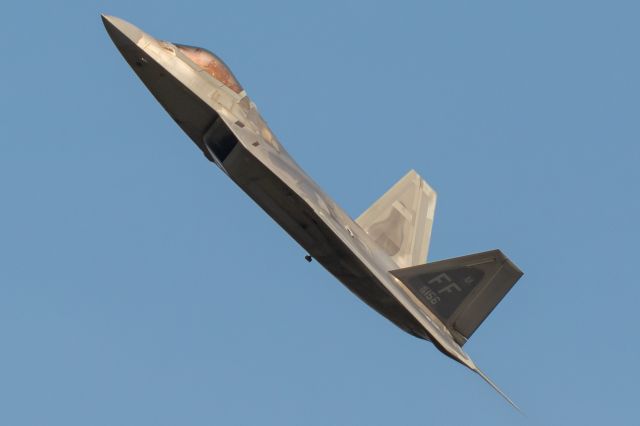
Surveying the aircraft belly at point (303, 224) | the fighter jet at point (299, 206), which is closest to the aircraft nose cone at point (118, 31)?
the fighter jet at point (299, 206)

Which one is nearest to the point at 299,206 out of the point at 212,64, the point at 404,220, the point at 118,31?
the point at 212,64

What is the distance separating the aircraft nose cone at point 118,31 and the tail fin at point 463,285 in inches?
361

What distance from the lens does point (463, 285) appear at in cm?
3234

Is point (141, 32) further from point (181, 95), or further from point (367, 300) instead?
point (367, 300)

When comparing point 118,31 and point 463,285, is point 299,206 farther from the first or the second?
point 118,31

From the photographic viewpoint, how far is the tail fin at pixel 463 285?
32.0 m

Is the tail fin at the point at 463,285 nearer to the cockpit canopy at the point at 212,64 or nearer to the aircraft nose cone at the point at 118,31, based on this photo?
the cockpit canopy at the point at 212,64

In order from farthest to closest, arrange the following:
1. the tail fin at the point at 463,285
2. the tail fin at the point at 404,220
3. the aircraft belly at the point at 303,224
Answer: the tail fin at the point at 404,220
the tail fin at the point at 463,285
the aircraft belly at the point at 303,224

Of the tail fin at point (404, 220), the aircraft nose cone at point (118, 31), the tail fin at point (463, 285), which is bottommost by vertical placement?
the aircraft nose cone at point (118, 31)

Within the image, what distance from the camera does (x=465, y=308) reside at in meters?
32.7

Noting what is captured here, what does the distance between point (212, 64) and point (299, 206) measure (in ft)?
15.9

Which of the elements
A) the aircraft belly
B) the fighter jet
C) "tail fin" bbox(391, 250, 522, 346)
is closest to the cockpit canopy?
the fighter jet

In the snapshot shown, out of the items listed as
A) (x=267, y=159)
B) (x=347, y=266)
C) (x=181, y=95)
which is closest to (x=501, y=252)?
(x=347, y=266)

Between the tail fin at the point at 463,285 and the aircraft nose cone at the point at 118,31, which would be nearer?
the aircraft nose cone at the point at 118,31
